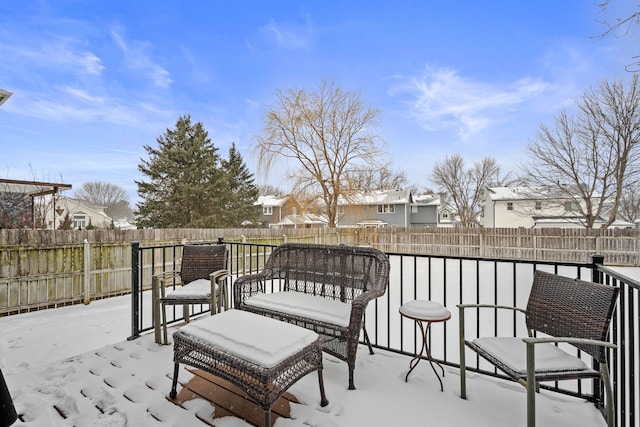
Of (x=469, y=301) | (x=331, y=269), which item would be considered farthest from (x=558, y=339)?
(x=469, y=301)

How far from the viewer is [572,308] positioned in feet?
5.59

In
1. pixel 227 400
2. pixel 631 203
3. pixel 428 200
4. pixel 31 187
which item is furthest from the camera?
pixel 428 200

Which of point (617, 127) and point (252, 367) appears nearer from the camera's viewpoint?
point (252, 367)

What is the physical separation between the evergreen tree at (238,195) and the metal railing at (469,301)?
7111 mm

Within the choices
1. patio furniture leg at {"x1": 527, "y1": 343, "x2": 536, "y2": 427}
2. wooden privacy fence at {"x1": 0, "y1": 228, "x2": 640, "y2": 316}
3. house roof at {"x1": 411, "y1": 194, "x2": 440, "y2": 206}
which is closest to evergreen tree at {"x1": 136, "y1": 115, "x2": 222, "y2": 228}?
wooden privacy fence at {"x1": 0, "y1": 228, "x2": 640, "y2": 316}

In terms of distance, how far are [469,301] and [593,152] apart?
10583mm

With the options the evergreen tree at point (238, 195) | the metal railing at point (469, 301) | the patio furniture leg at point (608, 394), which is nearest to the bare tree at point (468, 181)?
the metal railing at point (469, 301)

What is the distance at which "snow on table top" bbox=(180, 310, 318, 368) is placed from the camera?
1.65 meters

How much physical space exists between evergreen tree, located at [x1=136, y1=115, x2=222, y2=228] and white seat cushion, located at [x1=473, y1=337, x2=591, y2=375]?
1403cm

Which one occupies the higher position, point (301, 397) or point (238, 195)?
point (238, 195)

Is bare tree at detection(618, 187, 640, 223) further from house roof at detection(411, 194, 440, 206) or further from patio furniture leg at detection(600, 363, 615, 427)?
patio furniture leg at detection(600, 363, 615, 427)

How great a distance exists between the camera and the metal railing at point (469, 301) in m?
1.80

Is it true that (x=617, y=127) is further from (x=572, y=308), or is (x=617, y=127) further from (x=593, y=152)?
(x=572, y=308)

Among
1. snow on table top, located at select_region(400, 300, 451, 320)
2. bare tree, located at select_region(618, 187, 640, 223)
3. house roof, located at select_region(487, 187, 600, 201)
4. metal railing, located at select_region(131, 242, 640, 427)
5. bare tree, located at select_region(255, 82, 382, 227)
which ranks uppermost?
bare tree, located at select_region(255, 82, 382, 227)
